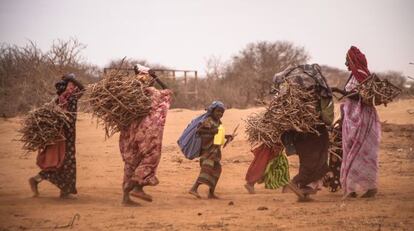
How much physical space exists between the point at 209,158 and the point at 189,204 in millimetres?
867

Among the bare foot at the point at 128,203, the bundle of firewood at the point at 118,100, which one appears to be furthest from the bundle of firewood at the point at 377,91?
the bare foot at the point at 128,203

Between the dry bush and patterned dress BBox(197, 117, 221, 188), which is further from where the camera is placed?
the dry bush

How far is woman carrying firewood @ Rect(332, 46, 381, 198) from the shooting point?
805cm

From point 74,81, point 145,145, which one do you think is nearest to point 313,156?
point 145,145

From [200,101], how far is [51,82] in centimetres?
1062

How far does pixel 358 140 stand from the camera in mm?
8094

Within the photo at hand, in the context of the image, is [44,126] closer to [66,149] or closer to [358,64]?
[66,149]

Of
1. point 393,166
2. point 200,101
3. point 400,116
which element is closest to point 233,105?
point 200,101

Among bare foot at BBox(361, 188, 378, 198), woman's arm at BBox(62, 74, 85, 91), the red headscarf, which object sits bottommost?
bare foot at BBox(361, 188, 378, 198)

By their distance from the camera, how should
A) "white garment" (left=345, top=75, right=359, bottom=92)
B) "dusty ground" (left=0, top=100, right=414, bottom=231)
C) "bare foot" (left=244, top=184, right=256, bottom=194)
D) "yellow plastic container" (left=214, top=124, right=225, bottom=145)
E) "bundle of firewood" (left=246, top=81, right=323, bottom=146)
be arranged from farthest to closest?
1. "bare foot" (left=244, top=184, right=256, bottom=194)
2. "yellow plastic container" (left=214, top=124, right=225, bottom=145)
3. "white garment" (left=345, top=75, right=359, bottom=92)
4. "bundle of firewood" (left=246, top=81, right=323, bottom=146)
5. "dusty ground" (left=0, top=100, right=414, bottom=231)

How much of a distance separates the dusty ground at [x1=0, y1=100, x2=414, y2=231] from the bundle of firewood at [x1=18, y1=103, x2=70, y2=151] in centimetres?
79

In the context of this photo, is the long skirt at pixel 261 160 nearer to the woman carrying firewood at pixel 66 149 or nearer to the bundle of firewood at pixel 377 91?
the bundle of firewood at pixel 377 91

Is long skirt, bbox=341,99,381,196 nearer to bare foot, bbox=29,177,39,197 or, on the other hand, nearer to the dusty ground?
the dusty ground

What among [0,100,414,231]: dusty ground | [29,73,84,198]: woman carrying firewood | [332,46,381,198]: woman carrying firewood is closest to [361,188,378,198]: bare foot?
[332,46,381,198]: woman carrying firewood
